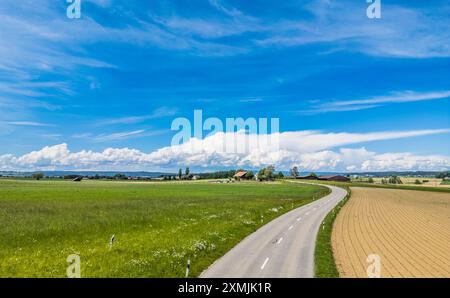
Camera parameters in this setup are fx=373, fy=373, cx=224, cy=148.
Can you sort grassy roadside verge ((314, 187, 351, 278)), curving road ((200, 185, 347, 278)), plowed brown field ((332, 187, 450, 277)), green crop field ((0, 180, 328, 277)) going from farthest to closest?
plowed brown field ((332, 187, 450, 277)), green crop field ((0, 180, 328, 277)), curving road ((200, 185, 347, 278)), grassy roadside verge ((314, 187, 351, 278))

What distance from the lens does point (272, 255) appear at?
24.2 m

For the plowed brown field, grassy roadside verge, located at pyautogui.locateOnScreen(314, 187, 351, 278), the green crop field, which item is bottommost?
the plowed brown field

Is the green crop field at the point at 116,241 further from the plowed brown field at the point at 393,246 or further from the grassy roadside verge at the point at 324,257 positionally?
the plowed brown field at the point at 393,246

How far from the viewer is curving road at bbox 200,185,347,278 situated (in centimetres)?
2019

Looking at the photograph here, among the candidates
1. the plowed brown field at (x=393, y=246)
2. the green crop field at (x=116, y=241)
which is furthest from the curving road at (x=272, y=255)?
the plowed brown field at (x=393, y=246)

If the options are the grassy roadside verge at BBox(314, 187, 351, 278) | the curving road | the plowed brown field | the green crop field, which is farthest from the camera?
the plowed brown field

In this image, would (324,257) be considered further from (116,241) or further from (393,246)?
(116,241)

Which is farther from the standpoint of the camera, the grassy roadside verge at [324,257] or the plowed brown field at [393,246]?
the plowed brown field at [393,246]

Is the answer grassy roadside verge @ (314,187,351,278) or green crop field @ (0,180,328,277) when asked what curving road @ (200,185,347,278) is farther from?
green crop field @ (0,180,328,277)

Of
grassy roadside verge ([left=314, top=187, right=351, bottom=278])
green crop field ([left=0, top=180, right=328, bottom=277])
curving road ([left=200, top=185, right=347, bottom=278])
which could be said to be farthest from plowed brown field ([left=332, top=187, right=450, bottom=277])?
green crop field ([left=0, top=180, right=328, bottom=277])

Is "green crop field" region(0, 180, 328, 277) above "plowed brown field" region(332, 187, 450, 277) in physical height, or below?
above

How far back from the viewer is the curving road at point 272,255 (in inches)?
795
